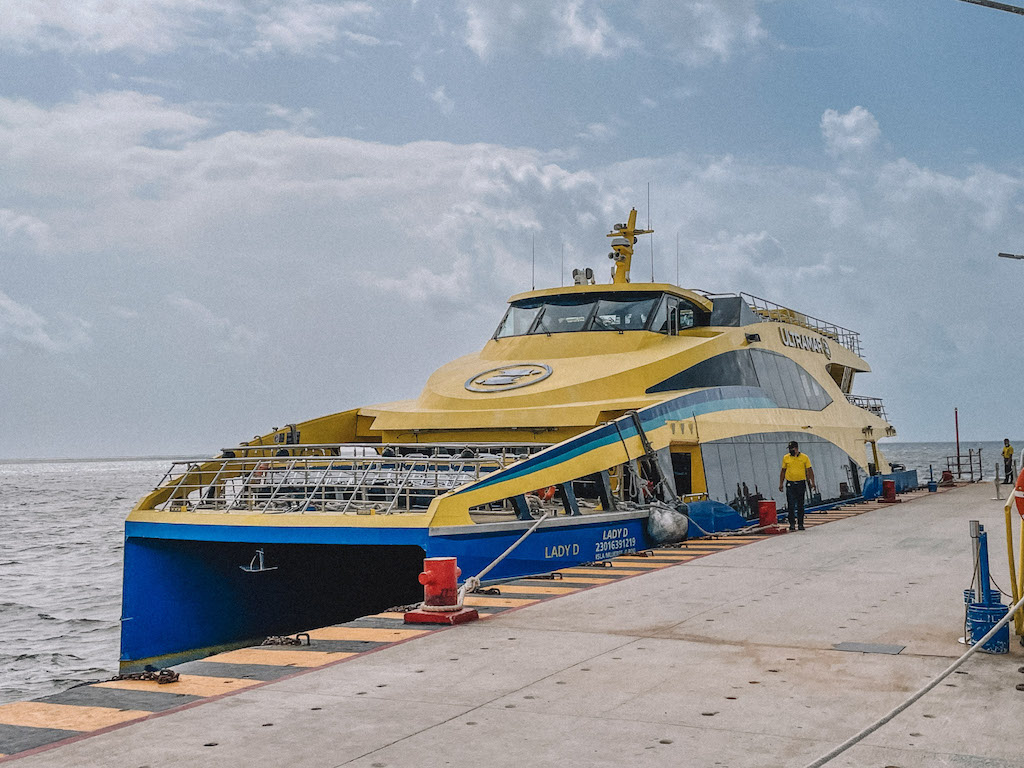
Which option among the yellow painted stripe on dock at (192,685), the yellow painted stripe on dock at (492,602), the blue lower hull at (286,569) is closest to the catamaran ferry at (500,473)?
the blue lower hull at (286,569)

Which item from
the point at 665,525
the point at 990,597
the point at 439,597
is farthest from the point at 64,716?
the point at 665,525

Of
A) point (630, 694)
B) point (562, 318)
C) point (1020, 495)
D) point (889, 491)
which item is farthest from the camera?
point (889, 491)

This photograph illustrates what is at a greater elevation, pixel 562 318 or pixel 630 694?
pixel 562 318

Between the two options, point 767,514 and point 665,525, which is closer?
point 665,525

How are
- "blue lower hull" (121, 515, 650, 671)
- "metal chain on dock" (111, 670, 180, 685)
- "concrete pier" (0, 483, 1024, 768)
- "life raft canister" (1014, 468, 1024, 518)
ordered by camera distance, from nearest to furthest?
"concrete pier" (0, 483, 1024, 768), "metal chain on dock" (111, 670, 180, 685), "life raft canister" (1014, 468, 1024, 518), "blue lower hull" (121, 515, 650, 671)

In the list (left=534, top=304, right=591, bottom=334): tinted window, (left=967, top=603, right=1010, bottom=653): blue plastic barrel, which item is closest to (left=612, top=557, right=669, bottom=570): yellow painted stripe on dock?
(left=967, top=603, right=1010, bottom=653): blue plastic barrel

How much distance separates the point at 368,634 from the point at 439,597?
2.44ft

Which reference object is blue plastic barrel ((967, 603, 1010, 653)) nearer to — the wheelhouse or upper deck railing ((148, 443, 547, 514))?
upper deck railing ((148, 443, 547, 514))

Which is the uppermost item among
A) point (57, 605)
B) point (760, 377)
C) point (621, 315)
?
point (621, 315)

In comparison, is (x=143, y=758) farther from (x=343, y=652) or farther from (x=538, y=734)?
(x=343, y=652)

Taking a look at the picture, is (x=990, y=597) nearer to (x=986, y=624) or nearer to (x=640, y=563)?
(x=986, y=624)

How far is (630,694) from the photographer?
5.79 m

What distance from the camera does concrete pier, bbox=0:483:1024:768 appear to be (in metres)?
4.73

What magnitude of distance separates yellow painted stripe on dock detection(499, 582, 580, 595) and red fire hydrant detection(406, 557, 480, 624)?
153cm
